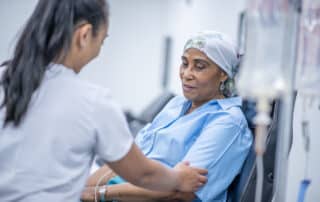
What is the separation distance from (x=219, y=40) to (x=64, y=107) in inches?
31.5

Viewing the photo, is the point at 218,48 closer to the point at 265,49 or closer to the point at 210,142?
the point at 210,142

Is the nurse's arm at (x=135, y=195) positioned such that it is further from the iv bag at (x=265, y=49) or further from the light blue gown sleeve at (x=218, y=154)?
the iv bag at (x=265, y=49)

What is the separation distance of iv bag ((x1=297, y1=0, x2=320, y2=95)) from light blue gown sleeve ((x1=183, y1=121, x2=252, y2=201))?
0.47m

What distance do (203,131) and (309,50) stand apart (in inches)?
23.8

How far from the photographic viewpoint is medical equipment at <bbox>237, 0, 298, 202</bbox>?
3.09ft

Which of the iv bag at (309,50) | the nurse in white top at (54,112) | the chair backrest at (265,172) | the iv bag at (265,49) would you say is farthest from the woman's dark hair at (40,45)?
the chair backrest at (265,172)

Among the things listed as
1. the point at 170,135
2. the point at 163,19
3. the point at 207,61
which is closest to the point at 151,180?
the point at 170,135

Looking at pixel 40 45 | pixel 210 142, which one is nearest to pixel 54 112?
pixel 40 45

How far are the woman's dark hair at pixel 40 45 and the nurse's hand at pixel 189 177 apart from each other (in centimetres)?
56

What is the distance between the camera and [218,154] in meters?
1.56

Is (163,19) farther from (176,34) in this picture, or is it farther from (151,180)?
(151,180)

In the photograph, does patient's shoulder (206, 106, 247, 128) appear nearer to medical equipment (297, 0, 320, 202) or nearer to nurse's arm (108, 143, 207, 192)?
nurse's arm (108, 143, 207, 192)

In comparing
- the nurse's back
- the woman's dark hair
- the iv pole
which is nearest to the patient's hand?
the nurse's back

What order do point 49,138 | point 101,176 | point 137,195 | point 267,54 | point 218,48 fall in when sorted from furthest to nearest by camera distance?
point 101,176 → point 218,48 → point 137,195 → point 49,138 → point 267,54
